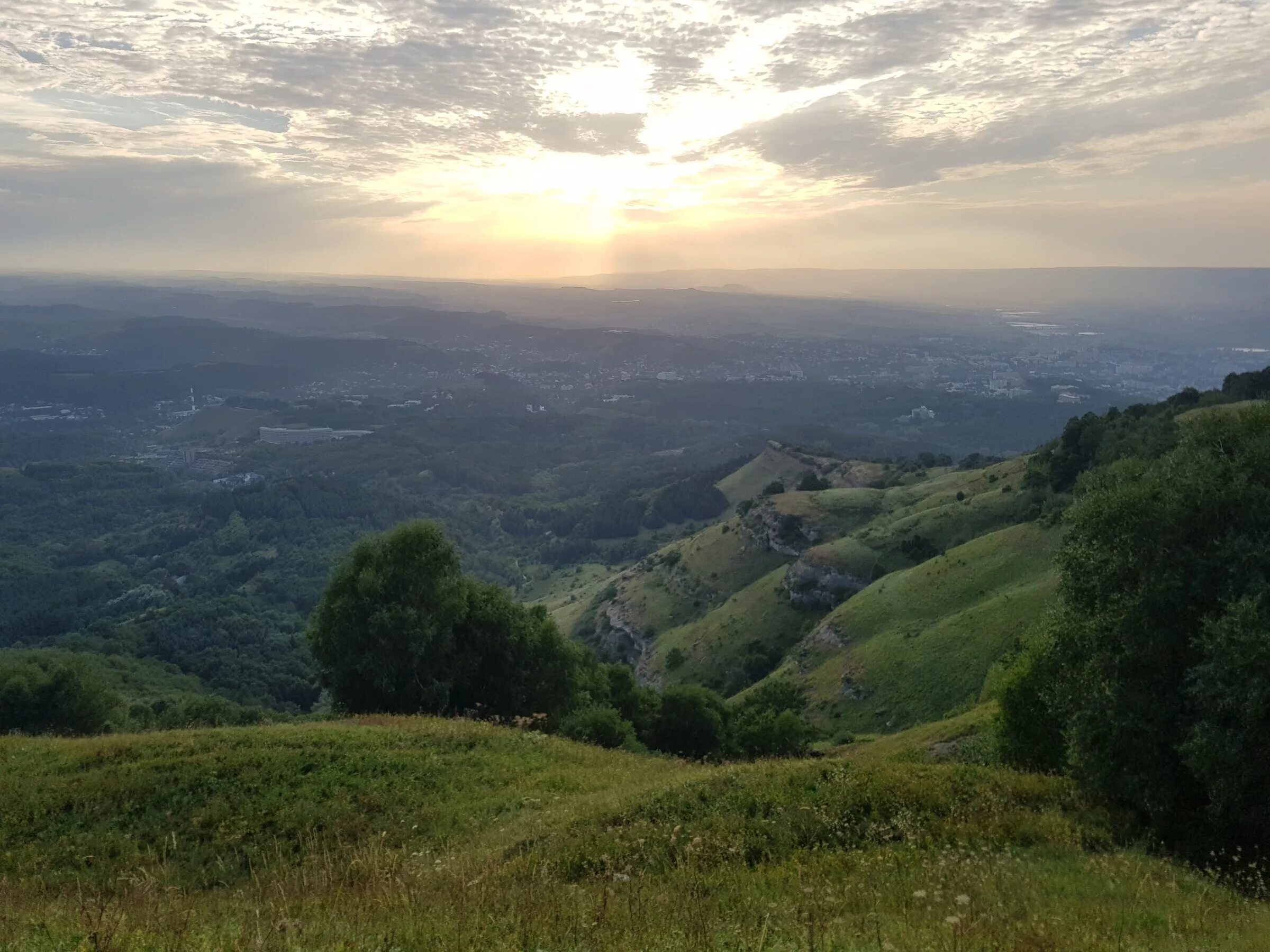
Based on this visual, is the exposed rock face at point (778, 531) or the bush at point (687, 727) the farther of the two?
the exposed rock face at point (778, 531)

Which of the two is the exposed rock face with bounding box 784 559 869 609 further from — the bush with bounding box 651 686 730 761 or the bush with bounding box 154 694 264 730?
the bush with bounding box 154 694 264 730

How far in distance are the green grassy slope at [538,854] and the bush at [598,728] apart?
10.6 m

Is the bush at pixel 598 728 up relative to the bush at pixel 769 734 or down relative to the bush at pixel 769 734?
up

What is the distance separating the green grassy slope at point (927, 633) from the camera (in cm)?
4534

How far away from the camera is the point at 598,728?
103 ft

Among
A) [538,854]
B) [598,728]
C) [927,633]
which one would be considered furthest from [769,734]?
[538,854]

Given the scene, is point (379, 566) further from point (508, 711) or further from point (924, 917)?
point (924, 917)

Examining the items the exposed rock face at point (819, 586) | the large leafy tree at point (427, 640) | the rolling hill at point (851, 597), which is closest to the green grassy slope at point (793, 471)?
the rolling hill at point (851, 597)

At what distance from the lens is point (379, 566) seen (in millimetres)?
31984

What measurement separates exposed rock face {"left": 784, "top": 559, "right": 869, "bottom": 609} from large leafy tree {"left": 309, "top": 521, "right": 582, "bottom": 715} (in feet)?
160

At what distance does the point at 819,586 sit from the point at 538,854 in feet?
240

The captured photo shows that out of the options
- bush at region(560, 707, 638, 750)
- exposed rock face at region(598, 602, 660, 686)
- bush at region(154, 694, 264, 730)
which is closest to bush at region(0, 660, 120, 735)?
bush at region(154, 694, 264, 730)

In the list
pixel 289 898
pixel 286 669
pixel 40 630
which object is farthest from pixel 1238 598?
pixel 40 630

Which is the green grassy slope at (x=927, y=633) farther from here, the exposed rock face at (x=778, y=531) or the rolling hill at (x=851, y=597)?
the exposed rock face at (x=778, y=531)
